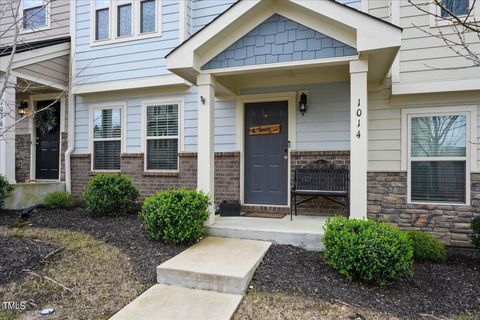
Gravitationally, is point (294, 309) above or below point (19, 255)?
below

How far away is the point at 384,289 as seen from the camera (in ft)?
11.3

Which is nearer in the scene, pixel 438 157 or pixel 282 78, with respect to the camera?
pixel 438 157

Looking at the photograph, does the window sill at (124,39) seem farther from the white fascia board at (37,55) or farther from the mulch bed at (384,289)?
the mulch bed at (384,289)

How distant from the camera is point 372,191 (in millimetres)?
5609

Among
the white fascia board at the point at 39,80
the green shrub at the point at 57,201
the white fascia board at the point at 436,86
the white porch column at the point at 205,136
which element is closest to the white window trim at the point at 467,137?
the white fascia board at the point at 436,86

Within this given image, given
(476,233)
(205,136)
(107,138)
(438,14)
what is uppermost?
(438,14)

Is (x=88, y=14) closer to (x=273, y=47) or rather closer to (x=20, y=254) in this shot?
(x=273, y=47)

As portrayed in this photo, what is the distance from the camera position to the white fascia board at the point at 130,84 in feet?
22.4

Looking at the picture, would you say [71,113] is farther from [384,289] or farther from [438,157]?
[438,157]

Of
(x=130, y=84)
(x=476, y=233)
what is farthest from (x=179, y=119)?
(x=476, y=233)

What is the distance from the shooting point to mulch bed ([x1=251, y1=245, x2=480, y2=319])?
3117 mm

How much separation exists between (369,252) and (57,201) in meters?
6.49

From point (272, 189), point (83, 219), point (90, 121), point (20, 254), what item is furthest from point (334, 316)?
point (90, 121)

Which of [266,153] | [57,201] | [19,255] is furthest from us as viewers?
[57,201]
